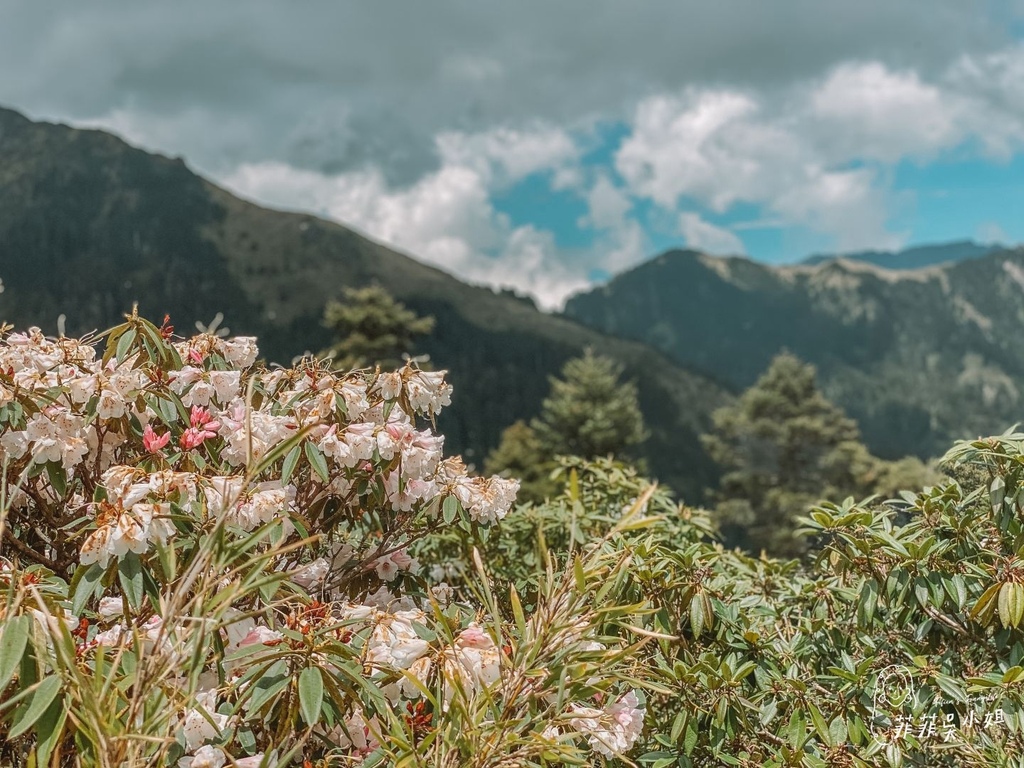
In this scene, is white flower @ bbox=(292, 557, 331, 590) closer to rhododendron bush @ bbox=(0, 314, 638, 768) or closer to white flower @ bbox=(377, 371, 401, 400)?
rhododendron bush @ bbox=(0, 314, 638, 768)

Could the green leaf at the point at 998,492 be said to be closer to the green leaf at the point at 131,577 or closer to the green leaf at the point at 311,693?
the green leaf at the point at 311,693

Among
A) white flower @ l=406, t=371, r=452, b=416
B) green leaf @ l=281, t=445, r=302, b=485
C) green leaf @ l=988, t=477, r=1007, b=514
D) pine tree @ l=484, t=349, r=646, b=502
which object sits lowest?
pine tree @ l=484, t=349, r=646, b=502

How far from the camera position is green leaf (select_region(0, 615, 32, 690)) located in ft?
4.37

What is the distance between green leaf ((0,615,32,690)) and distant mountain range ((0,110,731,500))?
65756 millimetres

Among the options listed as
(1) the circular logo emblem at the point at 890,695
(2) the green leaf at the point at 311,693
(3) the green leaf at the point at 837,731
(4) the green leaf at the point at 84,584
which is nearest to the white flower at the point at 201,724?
(2) the green leaf at the point at 311,693

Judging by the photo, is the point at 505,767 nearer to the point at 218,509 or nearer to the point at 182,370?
the point at 218,509

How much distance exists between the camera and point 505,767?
1.39 metres

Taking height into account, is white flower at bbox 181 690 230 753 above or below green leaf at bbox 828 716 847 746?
above

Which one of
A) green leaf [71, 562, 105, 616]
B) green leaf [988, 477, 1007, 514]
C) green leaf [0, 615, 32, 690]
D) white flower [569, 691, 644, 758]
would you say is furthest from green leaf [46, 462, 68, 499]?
green leaf [988, 477, 1007, 514]

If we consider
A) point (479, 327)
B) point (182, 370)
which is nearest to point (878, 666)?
point (182, 370)

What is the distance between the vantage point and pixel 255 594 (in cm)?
217

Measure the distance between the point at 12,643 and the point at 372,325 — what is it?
22769mm

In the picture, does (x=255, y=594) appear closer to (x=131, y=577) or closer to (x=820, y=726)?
(x=131, y=577)

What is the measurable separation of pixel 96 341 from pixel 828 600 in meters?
3.35
